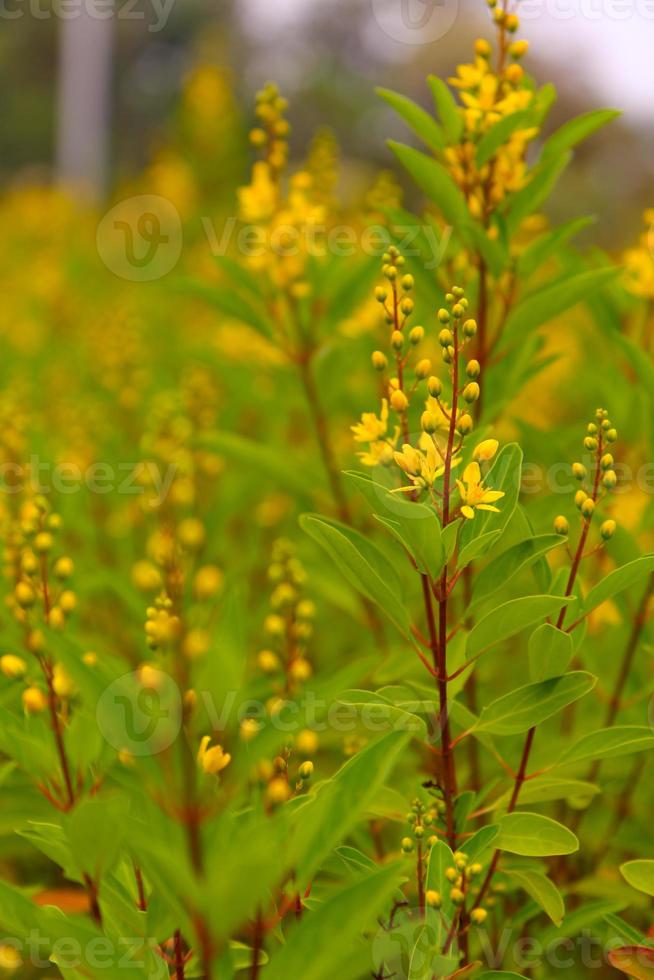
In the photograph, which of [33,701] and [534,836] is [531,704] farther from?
[33,701]

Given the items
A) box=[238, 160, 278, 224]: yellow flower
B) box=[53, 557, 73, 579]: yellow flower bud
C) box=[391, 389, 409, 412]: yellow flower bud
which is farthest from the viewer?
box=[238, 160, 278, 224]: yellow flower

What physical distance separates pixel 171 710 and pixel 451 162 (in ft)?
2.91

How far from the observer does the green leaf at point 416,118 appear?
123 centimetres

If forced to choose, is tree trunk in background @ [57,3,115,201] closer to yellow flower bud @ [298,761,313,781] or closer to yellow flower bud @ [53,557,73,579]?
yellow flower bud @ [53,557,73,579]

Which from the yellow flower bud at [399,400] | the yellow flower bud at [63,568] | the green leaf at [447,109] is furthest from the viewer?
the green leaf at [447,109]

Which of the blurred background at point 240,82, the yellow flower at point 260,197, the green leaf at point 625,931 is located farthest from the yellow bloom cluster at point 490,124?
the blurred background at point 240,82

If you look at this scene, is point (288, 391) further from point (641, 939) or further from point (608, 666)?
point (641, 939)

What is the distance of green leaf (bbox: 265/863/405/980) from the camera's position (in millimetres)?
676

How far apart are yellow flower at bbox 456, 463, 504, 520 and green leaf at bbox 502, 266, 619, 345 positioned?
0.43 meters

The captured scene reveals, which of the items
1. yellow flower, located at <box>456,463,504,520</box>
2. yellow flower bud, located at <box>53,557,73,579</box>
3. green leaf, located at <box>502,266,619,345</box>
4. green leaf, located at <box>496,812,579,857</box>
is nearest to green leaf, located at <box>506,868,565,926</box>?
green leaf, located at <box>496,812,579,857</box>

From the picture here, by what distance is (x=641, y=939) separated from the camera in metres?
0.96

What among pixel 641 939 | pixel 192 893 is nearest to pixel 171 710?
pixel 192 893

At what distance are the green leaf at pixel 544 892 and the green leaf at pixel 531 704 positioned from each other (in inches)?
5.8

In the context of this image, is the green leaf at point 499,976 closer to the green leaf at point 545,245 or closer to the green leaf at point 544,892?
the green leaf at point 544,892
